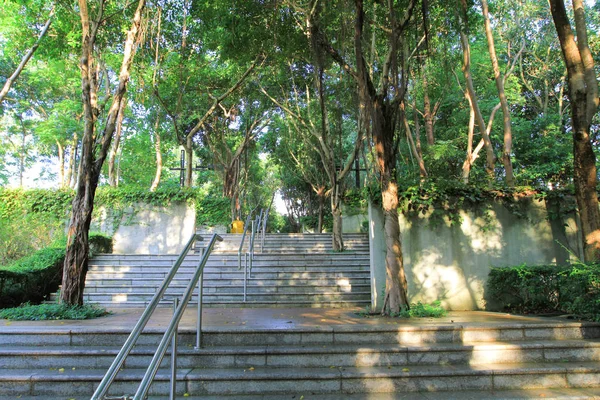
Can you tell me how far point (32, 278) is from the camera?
693 cm

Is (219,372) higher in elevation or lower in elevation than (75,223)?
lower

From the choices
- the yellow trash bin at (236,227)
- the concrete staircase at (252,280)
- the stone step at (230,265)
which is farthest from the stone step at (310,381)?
the yellow trash bin at (236,227)

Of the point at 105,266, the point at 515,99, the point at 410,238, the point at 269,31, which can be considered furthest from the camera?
the point at 515,99

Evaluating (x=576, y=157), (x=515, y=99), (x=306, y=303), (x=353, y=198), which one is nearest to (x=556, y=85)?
(x=515, y=99)

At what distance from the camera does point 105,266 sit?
8805 millimetres

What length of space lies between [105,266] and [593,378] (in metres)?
8.93

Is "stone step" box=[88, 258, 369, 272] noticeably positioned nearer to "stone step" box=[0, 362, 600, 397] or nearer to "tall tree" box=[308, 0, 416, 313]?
"tall tree" box=[308, 0, 416, 313]

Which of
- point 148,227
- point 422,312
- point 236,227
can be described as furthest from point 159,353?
point 236,227

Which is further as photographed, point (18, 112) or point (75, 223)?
point (18, 112)

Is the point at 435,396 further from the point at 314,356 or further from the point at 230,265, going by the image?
the point at 230,265

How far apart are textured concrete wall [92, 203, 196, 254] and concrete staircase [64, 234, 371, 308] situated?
8.13 ft

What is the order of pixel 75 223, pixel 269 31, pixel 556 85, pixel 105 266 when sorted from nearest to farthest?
1. pixel 75 223
2. pixel 269 31
3. pixel 105 266
4. pixel 556 85

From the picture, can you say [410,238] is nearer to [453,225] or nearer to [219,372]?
[453,225]

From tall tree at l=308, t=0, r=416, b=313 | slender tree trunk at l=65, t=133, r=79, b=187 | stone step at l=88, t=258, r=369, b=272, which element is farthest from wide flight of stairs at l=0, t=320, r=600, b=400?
slender tree trunk at l=65, t=133, r=79, b=187
